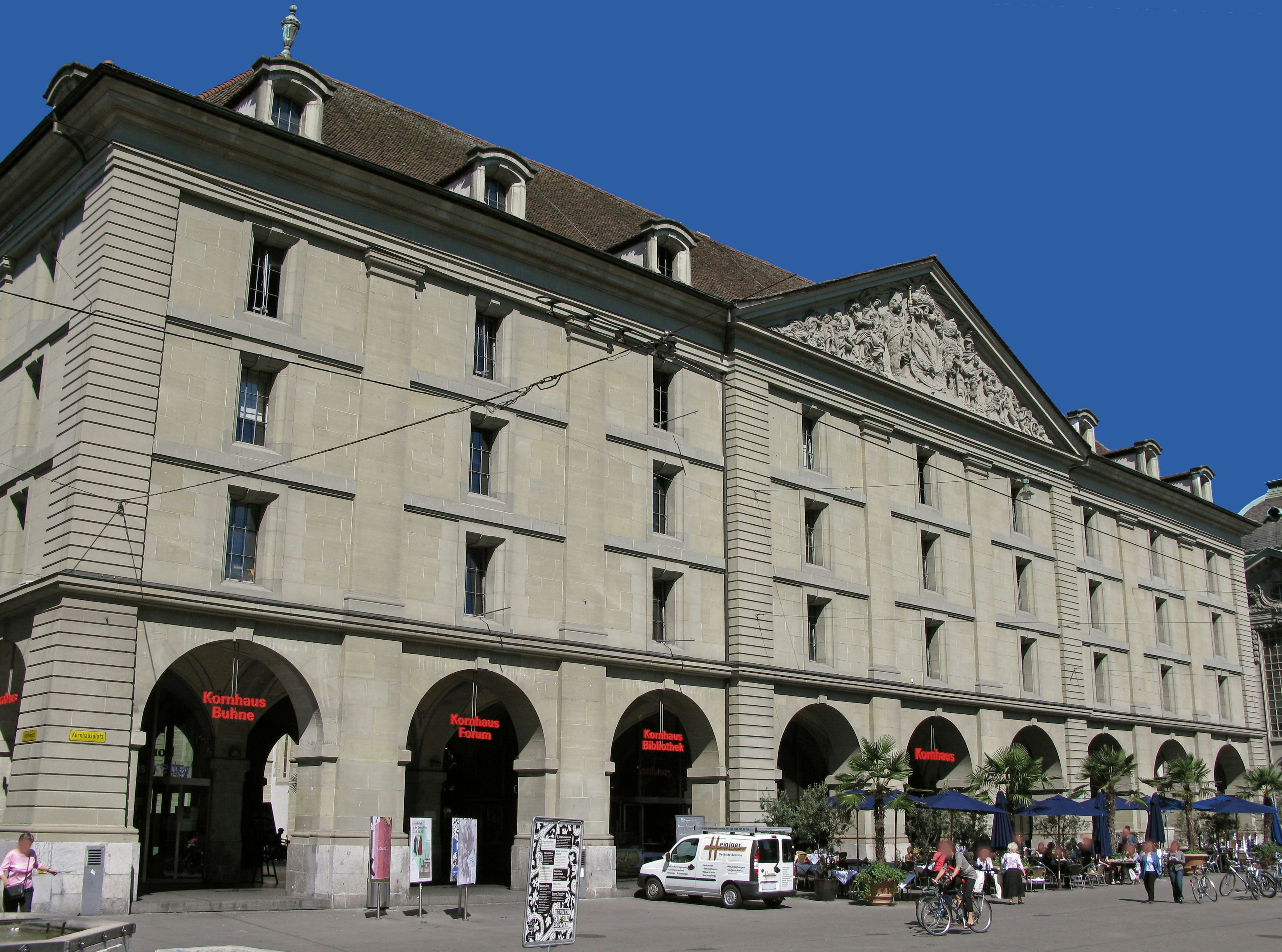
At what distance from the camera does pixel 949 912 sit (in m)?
25.2

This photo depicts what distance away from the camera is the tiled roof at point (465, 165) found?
1364 inches

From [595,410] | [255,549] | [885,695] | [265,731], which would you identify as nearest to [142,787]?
[265,731]

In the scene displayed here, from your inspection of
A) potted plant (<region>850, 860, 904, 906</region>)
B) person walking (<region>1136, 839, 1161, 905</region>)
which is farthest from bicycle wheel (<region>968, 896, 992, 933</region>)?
person walking (<region>1136, 839, 1161, 905</region>)

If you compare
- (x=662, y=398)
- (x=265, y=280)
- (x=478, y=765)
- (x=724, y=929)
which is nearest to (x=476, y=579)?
(x=265, y=280)

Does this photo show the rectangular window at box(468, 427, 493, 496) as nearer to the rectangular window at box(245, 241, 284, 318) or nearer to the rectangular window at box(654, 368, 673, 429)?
the rectangular window at box(245, 241, 284, 318)


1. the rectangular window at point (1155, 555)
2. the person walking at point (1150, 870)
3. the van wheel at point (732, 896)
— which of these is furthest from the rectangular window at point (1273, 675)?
the van wheel at point (732, 896)

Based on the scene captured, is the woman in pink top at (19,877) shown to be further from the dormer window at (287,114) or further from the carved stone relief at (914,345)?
the carved stone relief at (914,345)

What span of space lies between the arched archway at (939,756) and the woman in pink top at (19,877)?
1136 inches

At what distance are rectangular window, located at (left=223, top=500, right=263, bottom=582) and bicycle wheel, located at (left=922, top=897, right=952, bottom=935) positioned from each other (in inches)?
639

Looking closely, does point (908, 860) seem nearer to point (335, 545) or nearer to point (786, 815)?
point (786, 815)

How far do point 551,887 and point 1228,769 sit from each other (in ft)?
186

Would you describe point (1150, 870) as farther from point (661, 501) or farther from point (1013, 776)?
point (661, 501)

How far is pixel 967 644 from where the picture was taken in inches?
1794

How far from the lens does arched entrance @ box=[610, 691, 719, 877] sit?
36.3m
